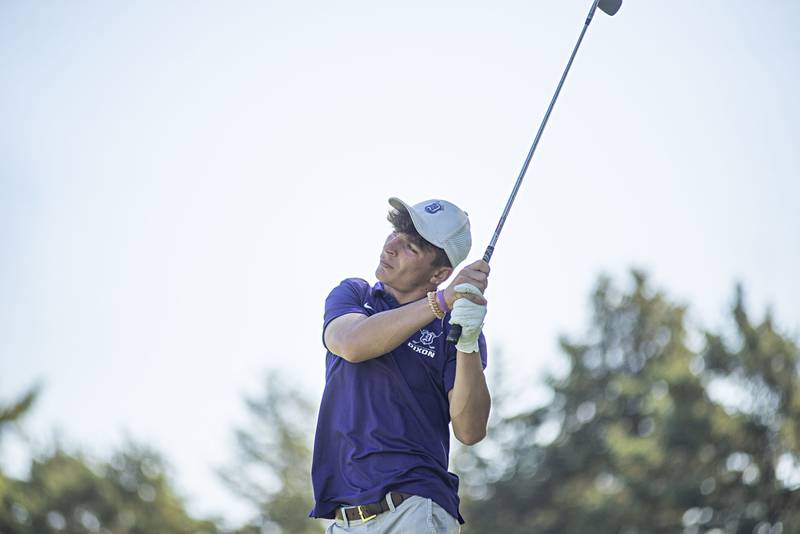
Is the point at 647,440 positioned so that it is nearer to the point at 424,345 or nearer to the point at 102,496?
the point at 102,496

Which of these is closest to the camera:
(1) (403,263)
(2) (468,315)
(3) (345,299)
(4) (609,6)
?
(2) (468,315)

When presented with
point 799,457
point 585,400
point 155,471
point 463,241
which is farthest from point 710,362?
point 463,241

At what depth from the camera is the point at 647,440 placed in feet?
94.1

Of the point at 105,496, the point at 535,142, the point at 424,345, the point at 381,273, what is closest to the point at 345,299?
the point at 381,273

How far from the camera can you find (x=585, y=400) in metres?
33.8

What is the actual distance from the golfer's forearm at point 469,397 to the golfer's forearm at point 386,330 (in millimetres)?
206

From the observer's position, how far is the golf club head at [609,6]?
493cm

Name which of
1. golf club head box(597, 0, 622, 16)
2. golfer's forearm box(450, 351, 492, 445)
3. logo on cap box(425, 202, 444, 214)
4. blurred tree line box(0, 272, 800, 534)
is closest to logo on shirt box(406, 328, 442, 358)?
golfer's forearm box(450, 351, 492, 445)

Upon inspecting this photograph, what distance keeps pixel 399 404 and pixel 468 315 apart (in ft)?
1.51

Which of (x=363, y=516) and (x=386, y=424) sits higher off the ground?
(x=386, y=424)

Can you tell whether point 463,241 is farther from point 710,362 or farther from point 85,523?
point 85,523

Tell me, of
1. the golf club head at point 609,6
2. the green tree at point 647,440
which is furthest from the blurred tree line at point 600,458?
the golf club head at point 609,6

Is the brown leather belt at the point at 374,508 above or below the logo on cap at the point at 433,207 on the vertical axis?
below

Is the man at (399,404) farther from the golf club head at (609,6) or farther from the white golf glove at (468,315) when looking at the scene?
the golf club head at (609,6)
